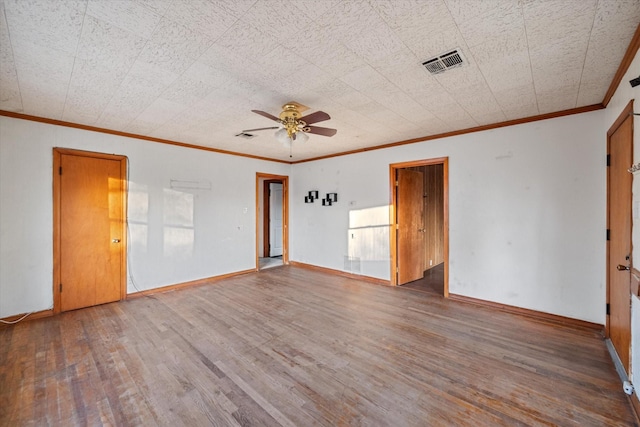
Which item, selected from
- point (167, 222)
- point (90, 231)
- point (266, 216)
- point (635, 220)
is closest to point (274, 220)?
point (266, 216)

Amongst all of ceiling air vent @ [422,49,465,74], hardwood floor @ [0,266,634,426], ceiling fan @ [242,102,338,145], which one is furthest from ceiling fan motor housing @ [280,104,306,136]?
hardwood floor @ [0,266,634,426]

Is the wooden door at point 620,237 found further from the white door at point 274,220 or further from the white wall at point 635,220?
the white door at point 274,220

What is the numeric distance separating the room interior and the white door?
2081 millimetres

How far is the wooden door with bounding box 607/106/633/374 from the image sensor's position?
2.14 metres

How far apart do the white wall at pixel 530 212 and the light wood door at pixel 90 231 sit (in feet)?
14.7

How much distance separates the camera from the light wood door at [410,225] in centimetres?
486

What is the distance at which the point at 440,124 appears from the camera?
3709mm

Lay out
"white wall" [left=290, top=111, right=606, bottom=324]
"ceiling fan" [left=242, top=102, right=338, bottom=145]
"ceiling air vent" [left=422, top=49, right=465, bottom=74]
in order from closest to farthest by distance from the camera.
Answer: "ceiling air vent" [left=422, top=49, right=465, bottom=74]
"ceiling fan" [left=242, top=102, right=338, bottom=145]
"white wall" [left=290, top=111, right=606, bottom=324]

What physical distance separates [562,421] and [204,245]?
202 inches

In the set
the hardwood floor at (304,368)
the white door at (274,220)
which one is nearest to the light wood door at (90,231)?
the hardwood floor at (304,368)

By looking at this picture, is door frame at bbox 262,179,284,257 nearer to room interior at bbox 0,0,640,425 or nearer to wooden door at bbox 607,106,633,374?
room interior at bbox 0,0,640,425

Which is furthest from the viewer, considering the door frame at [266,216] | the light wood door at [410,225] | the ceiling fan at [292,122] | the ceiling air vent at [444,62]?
the door frame at [266,216]

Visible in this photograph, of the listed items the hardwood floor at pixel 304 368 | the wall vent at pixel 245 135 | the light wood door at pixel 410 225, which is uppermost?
the wall vent at pixel 245 135

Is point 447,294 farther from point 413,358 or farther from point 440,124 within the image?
point 440,124
